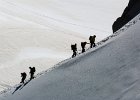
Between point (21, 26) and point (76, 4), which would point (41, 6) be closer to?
point (76, 4)

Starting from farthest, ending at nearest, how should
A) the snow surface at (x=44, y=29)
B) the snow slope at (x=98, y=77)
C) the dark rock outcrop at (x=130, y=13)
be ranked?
the snow surface at (x=44, y=29), the dark rock outcrop at (x=130, y=13), the snow slope at (x=98, y=77)

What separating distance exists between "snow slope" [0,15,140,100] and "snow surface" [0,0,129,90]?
22.1 m

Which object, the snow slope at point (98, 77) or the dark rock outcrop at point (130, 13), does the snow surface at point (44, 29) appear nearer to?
the dark rock outcrop at point (130, 13)

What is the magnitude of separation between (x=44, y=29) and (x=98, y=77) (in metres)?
58.2

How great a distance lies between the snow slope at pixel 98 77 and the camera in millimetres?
14734

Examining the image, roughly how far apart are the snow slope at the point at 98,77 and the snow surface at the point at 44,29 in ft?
72.4

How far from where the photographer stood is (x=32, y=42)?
6550cm

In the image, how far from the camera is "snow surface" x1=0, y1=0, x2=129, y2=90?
173 ft

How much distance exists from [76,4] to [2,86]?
63.4 metres

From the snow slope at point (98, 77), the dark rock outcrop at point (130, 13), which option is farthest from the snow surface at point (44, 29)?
the snow slope at point (98, 77)

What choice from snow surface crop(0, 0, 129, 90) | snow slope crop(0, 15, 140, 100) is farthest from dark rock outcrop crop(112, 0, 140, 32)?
snow surface crop(0, 0, 129, 90)

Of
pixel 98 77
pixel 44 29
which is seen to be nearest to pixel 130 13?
pixel 98 77

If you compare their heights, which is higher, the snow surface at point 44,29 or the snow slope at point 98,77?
the snow surface at point 44,29

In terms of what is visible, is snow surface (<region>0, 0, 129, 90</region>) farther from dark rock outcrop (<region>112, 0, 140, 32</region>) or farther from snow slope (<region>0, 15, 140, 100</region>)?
snow slope (<region>0, 15, 140, 100</region>)
